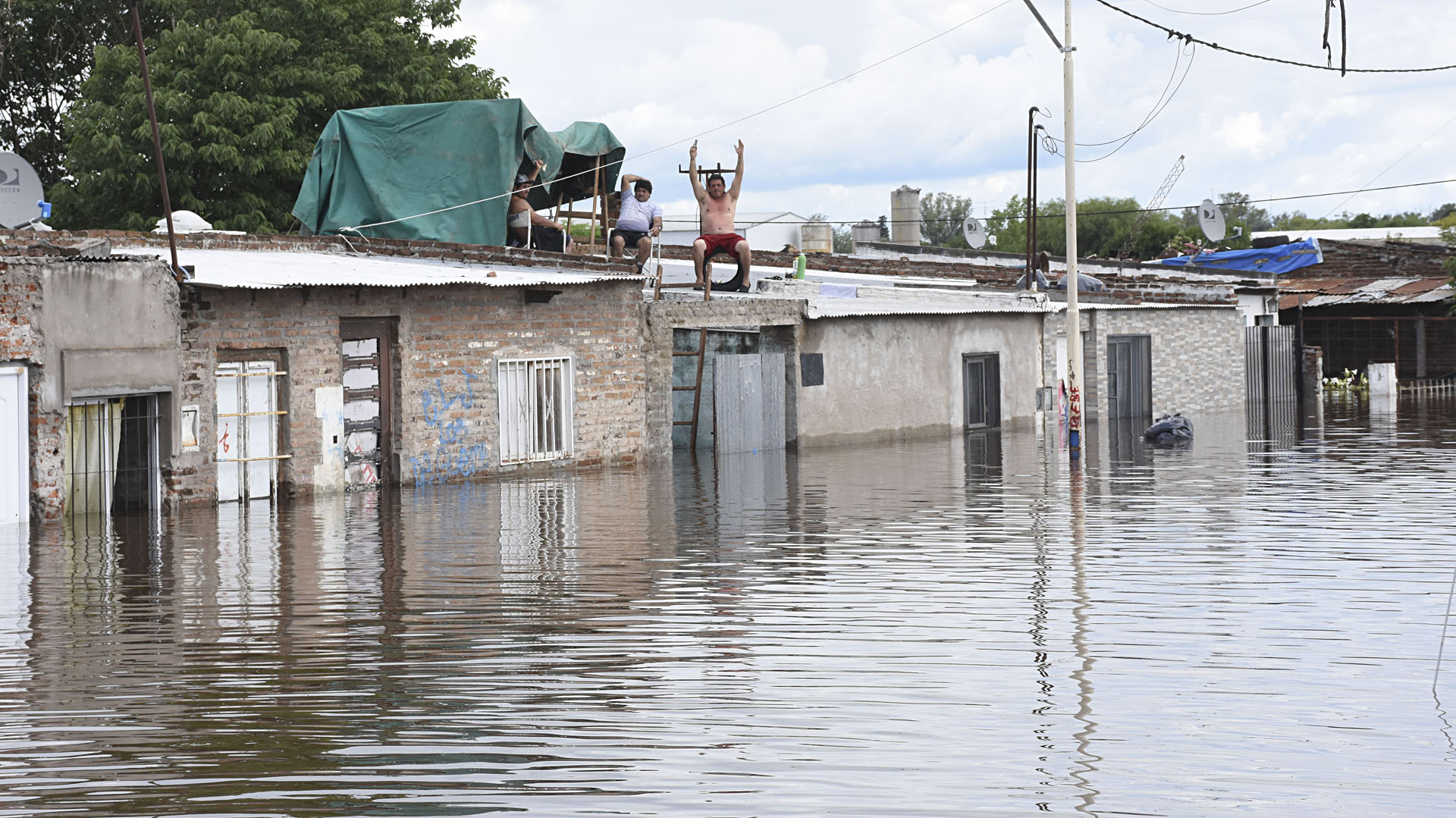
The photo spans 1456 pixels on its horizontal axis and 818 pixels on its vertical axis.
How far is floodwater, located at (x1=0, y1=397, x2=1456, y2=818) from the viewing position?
275 inches

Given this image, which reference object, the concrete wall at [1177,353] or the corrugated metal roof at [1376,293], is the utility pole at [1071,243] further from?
Answer: the corrugated metal roof at [1376,293]

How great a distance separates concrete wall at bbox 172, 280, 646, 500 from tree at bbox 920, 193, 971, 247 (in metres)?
68.5

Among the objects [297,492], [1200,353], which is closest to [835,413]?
[297,492]

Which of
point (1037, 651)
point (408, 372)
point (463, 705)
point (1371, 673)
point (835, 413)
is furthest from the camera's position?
point (835, 413)

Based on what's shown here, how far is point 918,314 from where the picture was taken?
102 feet

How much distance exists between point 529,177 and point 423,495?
8.02 metres

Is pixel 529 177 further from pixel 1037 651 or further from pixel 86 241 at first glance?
pixel 1037 651

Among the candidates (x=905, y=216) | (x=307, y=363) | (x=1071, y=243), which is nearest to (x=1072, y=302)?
(x=1071, y=243)

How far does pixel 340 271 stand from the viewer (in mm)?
20688

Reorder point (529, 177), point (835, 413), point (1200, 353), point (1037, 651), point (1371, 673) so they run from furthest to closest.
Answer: point (1200, 353) < point (835, 413) < point (529, 177) < point (1037, 651) < point (1371, 673)

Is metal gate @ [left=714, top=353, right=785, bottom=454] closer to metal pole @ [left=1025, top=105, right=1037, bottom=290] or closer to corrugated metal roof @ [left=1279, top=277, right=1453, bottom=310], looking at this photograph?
metal pole @ [left=1025, top=105, right=1037, bottom=290]

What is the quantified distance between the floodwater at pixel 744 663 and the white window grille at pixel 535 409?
5.56m

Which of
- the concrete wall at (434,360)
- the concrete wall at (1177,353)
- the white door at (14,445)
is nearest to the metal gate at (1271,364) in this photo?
the concrete wall at (1177,353)

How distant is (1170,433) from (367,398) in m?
14.6
